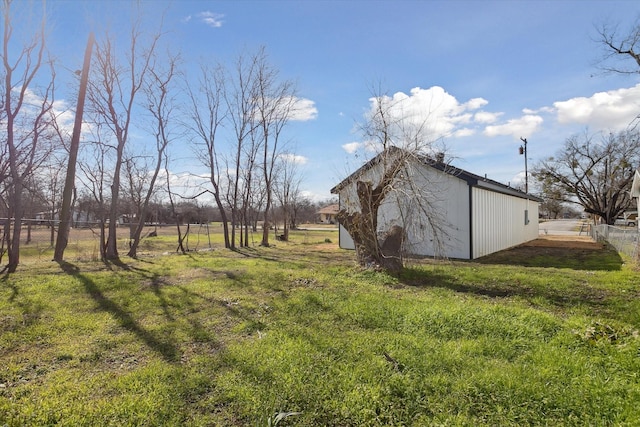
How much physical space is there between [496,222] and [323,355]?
13.1m

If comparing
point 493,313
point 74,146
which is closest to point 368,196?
point 493,313

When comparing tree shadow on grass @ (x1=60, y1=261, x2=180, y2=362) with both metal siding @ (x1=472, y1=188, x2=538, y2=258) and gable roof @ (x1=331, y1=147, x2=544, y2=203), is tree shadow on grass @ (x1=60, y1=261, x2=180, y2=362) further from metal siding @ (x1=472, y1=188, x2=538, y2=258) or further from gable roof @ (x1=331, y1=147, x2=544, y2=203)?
metal siding @ (x1=472, y1=188, x2=538, y2=258)

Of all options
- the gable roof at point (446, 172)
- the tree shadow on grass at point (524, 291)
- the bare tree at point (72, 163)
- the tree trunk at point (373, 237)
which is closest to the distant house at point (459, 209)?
the gable roof at point (446, 172)

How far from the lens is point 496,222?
14.4 meters

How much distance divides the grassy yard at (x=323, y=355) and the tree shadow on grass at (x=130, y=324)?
1.0 inches

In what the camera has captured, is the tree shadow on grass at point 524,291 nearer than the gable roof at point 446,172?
Yes

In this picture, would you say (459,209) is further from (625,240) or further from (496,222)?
(625,240)

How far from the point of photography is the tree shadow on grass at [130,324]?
3807 mm

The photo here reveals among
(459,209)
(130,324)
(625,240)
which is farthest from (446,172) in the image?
(130,324)

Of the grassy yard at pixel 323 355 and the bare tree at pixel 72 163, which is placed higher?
the bare tree at pixel 72 163

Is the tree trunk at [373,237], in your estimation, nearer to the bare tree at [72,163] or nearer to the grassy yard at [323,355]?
the grassy yard at [323,355]

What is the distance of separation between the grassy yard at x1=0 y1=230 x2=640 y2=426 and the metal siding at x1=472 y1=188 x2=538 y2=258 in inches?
236

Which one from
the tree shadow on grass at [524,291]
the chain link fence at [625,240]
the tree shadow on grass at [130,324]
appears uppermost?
the chain link fence at [625,240]

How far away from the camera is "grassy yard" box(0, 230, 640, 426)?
264 cm
